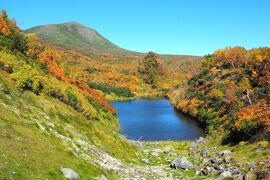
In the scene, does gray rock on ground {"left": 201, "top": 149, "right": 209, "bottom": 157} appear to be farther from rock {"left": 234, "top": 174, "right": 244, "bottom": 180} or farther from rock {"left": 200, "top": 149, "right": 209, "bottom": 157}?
rock {"left": 234, "top": 174, "right": 244, "bottom": 180}

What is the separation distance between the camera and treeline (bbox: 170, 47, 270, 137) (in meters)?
57.9

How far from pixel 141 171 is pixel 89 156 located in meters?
7.61

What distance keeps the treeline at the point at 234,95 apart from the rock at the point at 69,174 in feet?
112

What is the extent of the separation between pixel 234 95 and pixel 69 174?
73.4 meters

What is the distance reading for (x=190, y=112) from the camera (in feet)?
393

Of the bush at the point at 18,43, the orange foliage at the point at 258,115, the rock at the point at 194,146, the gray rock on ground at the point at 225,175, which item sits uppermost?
the bush at the point at 18,43

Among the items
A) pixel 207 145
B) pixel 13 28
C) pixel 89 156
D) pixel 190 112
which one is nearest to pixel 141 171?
pixel 89 156

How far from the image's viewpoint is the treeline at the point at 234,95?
5794cm

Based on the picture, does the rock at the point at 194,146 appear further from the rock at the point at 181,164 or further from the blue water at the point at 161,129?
the rock at the point at 181,164

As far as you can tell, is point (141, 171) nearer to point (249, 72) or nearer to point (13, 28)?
point (13, 28)

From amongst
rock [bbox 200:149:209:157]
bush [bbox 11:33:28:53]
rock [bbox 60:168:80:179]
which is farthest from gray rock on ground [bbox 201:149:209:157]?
bush [bbox 11:33:28:53]

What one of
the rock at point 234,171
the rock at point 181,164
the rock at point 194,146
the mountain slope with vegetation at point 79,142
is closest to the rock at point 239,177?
Result: the mountain slope with vegetation at point 79,142

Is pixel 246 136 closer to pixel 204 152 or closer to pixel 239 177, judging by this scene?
pixel 204 152

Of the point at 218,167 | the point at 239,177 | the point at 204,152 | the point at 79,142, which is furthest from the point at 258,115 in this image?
the point at 79,142
